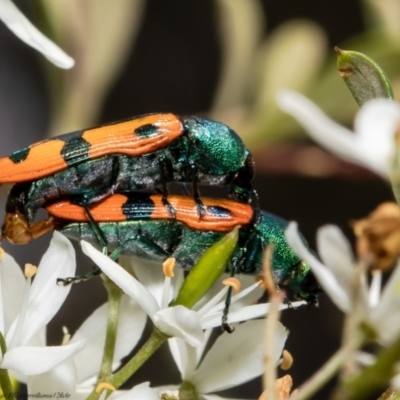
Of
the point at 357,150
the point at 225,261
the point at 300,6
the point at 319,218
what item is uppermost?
the point at 357,150

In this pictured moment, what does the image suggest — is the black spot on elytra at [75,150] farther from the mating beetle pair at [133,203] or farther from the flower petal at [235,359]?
the flower petal at [235,359]

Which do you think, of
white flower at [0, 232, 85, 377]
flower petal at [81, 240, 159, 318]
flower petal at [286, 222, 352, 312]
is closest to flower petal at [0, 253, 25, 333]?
white flower at [0, 232, 85, 377]

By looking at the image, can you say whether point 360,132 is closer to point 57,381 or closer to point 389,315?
point 389,315

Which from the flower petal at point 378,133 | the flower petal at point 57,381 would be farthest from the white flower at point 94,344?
the flower petal at point 378,133

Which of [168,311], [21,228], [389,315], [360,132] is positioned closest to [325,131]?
[360,132]

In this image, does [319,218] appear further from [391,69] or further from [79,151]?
[79,151]

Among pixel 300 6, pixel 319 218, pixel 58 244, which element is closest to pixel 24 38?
pixel 58 244
